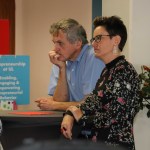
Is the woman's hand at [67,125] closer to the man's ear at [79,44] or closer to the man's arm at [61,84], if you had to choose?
the man's arm at [61,84]

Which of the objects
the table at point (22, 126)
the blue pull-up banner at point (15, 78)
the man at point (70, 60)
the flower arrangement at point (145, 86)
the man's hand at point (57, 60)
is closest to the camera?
the table at point (22, 126)

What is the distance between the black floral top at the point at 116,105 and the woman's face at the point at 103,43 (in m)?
0.13

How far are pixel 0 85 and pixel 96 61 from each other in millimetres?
736

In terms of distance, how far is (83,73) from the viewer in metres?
2.13

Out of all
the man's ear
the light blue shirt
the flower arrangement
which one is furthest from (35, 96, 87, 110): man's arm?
the flower arrangement

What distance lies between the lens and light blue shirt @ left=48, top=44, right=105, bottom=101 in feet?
6.80

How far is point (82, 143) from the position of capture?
2.48 feet

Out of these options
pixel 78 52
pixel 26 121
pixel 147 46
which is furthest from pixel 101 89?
pixel 147 46

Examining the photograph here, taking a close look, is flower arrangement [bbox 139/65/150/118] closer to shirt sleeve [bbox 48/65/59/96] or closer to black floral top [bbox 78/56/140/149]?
shirt sleeve [bbox 48/65/59/96]

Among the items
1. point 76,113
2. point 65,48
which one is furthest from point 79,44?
point 76,113

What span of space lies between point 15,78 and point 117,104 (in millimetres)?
1040

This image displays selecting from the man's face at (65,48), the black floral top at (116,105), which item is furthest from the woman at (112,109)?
the man's face at (65,48)

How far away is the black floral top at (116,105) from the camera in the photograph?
157 centimetres

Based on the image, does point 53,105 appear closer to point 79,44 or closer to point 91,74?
point 91,74
